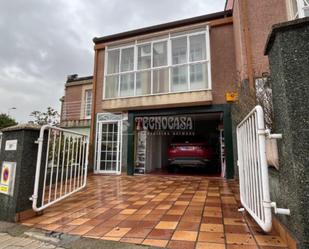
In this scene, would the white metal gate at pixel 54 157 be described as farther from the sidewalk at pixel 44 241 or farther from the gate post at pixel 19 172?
the sidewalk at pixel 44 241

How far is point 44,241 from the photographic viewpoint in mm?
2217

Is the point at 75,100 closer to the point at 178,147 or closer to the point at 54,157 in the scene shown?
the point at 178,147

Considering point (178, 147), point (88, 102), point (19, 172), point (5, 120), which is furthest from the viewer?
point (5, 120)

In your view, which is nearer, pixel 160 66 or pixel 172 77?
A: pixel 172 77

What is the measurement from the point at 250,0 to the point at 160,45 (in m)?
3.43

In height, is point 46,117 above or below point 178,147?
above

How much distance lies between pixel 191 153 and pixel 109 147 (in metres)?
3.61

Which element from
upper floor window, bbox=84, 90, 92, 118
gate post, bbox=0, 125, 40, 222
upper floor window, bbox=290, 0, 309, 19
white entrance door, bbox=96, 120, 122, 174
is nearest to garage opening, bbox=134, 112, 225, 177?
white entrance door, bbox=96, 120, 122, 174

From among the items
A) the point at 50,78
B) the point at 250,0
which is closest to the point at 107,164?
the point at 250,0

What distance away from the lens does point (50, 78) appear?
54.5ft

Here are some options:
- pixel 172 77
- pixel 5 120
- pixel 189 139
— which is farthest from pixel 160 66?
pixel 5 120

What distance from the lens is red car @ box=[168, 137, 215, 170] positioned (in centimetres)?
752

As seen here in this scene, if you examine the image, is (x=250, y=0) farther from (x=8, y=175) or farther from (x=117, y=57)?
(x=8, y=175)

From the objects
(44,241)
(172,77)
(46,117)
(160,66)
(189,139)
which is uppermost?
(160,66)
